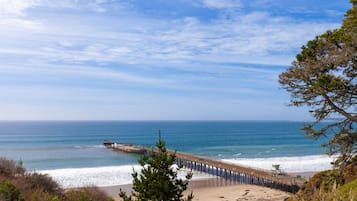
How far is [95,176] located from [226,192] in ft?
49.0

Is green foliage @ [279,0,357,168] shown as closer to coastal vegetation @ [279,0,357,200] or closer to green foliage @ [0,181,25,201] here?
coastal vegetation @ [279,0,357,200]

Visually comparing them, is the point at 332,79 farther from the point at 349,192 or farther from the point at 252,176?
the point at 252,176

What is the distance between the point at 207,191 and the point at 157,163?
1988 centimetres

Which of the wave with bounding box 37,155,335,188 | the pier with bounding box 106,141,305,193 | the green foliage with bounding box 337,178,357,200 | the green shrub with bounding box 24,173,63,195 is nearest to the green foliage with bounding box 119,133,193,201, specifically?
the green foliage with bounding box 337,178,357,200

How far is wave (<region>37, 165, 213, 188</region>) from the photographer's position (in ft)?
111

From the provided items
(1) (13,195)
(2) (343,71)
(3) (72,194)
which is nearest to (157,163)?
(1) (13,195)

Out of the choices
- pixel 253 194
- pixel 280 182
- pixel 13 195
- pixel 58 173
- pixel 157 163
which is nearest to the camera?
pixel 157 163

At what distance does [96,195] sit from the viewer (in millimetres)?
22312

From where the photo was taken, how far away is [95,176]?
3762cm

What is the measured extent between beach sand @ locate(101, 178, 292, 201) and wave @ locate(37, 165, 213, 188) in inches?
109

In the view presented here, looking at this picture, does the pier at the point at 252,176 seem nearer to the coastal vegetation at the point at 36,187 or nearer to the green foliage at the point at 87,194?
the green foliage at the point at 87,194

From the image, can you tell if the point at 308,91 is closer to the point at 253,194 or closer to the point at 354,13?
the point at 354,13

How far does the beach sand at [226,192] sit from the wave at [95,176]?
2762mm

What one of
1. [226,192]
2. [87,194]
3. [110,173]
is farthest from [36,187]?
[110,173]
